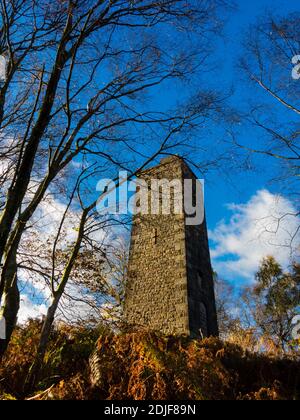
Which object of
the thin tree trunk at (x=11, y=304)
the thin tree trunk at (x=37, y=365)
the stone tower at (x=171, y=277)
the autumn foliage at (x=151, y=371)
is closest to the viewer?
the autumn foliage at (x=151, y=371)

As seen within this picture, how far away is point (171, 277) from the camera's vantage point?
39.0ft

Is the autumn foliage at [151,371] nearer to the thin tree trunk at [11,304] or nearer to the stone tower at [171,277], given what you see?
the thin tree trunk at [11,304]

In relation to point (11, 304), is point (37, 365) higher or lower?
lower

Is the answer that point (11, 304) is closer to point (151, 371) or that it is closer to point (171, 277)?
point (151, 371)

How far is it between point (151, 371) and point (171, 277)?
8.37 m

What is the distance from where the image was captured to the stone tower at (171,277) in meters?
11.0

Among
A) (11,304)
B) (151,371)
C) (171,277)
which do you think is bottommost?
(151,371)

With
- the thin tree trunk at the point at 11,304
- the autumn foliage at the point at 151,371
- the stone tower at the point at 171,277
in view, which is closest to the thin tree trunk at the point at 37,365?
the autumn foliage at the point at 151,371

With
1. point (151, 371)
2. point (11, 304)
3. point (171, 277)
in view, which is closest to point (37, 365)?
point (11, 304)

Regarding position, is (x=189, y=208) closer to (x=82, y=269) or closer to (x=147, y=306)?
(x=147, y=306)

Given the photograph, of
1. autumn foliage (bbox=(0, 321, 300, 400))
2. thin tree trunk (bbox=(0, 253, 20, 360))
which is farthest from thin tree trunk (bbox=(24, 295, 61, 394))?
thin tree trunk (bbox=(0, 253, 20, 360))

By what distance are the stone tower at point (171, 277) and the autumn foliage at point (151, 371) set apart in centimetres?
604

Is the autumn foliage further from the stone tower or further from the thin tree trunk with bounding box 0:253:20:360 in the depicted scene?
the stone tower

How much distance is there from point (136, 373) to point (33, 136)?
2.81 metres
